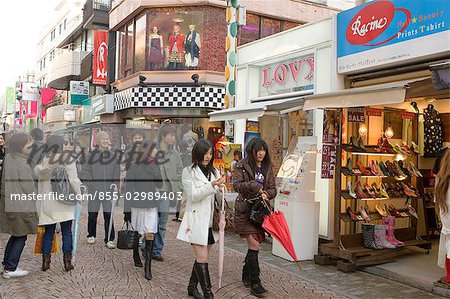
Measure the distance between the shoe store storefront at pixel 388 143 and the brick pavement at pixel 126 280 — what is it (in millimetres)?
1240

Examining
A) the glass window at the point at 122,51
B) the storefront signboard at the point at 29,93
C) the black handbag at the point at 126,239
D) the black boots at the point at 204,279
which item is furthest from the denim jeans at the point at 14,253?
the storefront signboard at the point at 29,93

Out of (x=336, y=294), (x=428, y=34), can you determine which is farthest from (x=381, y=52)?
(x=336, y=294)

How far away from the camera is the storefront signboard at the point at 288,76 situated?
359 inches

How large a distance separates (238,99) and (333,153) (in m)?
4.45

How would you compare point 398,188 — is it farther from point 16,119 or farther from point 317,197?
point 16,119

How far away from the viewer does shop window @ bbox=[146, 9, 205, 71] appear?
16469mm

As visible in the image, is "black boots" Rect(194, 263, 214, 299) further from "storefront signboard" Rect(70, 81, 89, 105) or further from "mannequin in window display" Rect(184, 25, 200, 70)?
"storefront signboard" Rect(70, 81, 89, 105)

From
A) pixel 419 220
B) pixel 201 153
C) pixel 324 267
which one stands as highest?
pixel 201 153

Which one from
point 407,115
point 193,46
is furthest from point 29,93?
point 407,115

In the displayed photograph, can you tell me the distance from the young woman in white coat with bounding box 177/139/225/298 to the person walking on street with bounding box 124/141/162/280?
0.99 meters

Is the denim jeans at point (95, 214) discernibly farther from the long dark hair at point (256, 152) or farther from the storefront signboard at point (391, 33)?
the storefront signboard at point (391, 33)

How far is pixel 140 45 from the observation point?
57.2ft

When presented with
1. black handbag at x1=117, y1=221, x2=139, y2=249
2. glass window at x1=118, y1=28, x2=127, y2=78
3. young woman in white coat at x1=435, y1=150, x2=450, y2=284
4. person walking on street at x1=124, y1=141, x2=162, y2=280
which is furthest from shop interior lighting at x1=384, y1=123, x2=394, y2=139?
glass window at x1=118, y1=28, x2=127, y2=78

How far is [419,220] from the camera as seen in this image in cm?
822
